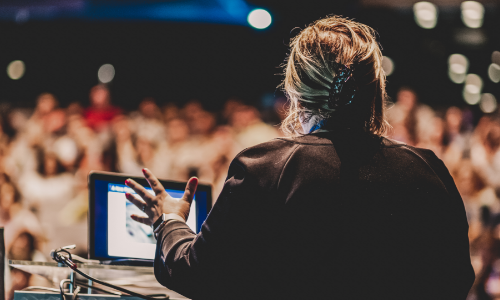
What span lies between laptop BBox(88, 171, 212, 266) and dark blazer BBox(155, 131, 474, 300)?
60 cm

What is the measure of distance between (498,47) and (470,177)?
3.53 meters

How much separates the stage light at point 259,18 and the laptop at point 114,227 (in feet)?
15.7

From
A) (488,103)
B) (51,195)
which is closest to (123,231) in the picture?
(51,195)

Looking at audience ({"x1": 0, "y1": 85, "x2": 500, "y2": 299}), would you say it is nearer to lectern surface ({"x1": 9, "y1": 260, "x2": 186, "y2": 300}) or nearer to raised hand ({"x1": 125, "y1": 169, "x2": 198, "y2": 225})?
lectern surface ({"x1": 9, "y1": 260, "x2": 186, "y2": 300})

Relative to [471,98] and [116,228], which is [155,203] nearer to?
[116,228]

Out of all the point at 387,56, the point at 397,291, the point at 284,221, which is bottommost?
the point at 397,291

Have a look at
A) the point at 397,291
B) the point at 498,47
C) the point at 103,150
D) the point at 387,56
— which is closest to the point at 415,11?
the point at 387,56

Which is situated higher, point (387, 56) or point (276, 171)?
point (387, 56)

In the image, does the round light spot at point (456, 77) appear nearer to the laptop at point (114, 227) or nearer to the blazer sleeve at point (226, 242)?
the laptop at point (114, 227)

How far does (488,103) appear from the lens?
21.1 ft

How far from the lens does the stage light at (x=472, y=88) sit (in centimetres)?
669

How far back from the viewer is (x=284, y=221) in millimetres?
960

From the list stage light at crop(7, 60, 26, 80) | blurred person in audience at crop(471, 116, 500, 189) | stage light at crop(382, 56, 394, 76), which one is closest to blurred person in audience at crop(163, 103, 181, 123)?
stage light at crop(7, 60, 26, 80)

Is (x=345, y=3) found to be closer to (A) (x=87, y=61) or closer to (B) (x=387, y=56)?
(B) (x=387, y=56)
